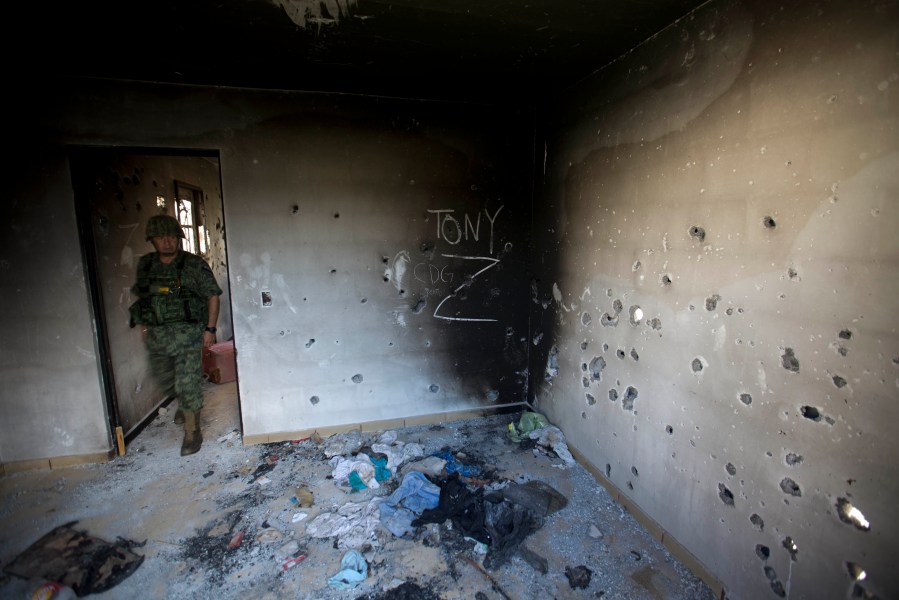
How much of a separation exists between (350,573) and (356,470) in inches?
33.4

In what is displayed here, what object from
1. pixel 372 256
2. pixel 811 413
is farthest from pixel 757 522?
pixel 372 256

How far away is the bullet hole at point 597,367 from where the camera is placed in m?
2.64

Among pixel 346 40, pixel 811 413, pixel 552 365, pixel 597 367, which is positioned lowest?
pixel 552 365

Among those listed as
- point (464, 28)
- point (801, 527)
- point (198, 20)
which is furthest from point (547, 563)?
point (198, 20)

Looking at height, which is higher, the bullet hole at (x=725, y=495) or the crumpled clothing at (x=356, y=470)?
Answer: the bullet hole at (x=725, y=495)

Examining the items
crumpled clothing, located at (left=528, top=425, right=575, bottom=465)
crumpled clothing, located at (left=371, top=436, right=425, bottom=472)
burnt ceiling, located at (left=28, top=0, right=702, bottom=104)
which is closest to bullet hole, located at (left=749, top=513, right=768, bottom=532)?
crumpled clothing, located at (left=528, top=425, right=575, bottom=465)

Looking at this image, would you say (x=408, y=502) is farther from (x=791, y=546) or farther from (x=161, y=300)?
(x=161, y=300)

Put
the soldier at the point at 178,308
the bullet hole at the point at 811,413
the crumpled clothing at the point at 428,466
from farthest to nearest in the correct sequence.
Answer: the soldier at the point at 178,308 → the crumpled clothing at the point at 428,466 → the bullet hole at the point at 811,413

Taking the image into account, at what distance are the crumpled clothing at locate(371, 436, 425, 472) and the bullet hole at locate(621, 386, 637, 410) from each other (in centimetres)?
143

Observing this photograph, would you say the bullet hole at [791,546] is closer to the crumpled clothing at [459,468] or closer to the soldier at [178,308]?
the crumpled clothing at [459,468]

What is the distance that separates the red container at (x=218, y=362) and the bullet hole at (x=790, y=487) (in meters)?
4.45

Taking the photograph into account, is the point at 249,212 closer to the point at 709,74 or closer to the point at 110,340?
the point at 110,340

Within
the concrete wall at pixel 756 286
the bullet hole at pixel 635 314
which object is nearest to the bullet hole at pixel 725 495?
the concrete wall at pixel 756 286

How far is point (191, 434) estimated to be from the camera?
315cm
